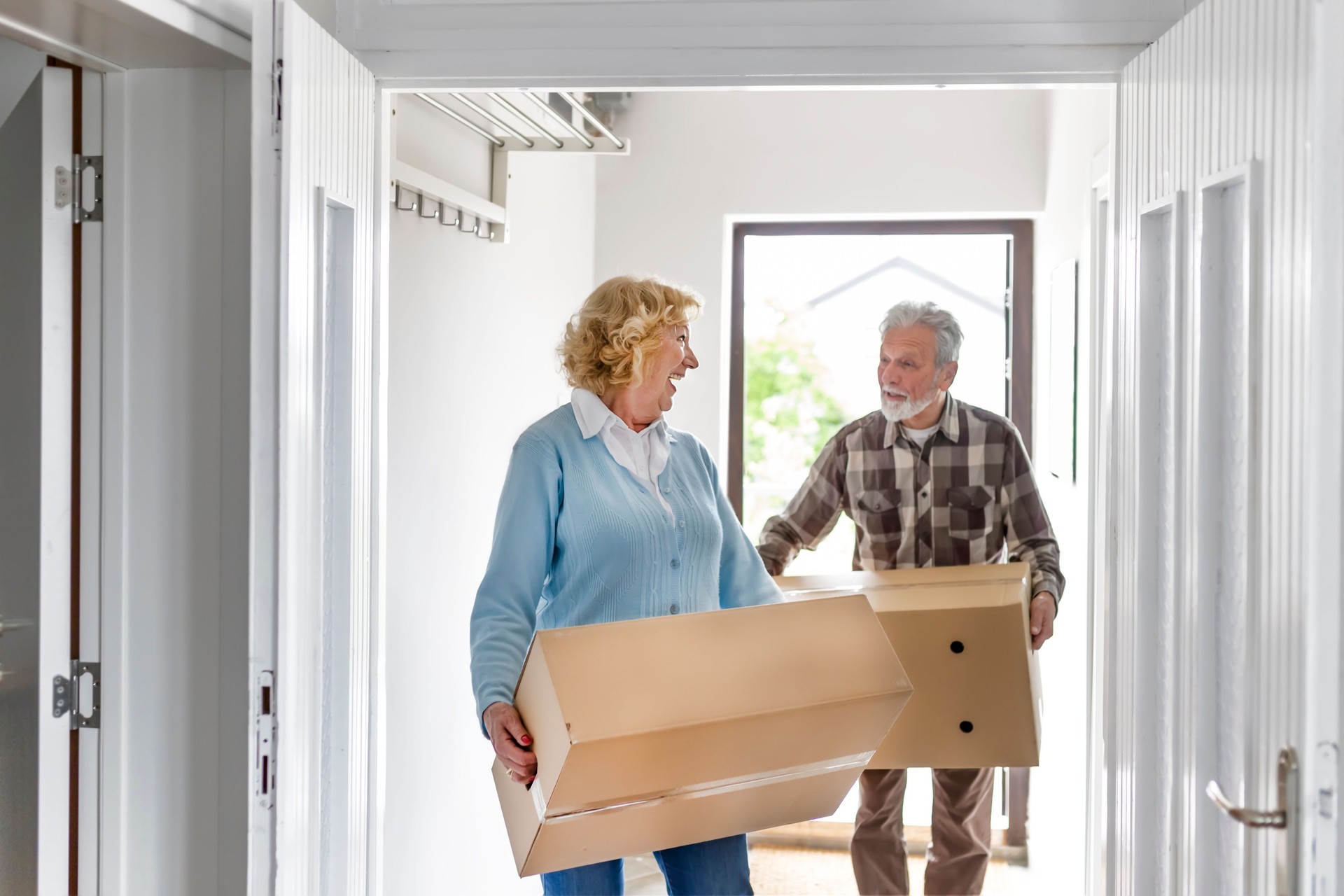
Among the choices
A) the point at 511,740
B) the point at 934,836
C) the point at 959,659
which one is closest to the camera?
the point at 511,740

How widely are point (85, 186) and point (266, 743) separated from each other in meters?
0.80

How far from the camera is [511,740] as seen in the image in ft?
4.71

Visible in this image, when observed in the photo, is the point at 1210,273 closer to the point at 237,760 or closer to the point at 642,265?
the point at 237,760

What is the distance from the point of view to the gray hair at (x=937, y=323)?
2340 millimetres

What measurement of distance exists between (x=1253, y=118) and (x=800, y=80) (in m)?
0.67

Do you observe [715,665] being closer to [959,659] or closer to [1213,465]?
[1213,465]

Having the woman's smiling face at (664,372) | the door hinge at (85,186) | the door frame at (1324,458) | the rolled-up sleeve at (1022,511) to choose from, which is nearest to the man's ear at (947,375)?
the rolled-up sleeve at (1022,511)

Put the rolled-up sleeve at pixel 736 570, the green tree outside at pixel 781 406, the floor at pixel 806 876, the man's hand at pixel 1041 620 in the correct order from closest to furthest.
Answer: the rolled-up sleeve at pixel 736 570 → the man's hand at pixel 1041 620 → the floor at pixel 806 876 → the green tree outside at pixel 781 406

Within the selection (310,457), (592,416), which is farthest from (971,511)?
(310,457)

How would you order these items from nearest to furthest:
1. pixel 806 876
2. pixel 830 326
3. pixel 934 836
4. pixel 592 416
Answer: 1. pixel 592 416
2. pixel 934 836
3. pixel 806 876
4. pixel 830 326

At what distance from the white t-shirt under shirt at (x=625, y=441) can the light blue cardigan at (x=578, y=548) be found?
1 centimetres

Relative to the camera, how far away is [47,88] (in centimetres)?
145

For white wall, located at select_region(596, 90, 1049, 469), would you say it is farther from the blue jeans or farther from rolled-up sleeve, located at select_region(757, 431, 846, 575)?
the blue jeans

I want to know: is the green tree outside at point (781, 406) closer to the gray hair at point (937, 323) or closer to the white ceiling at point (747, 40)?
the gray hair at point (937, 323)
